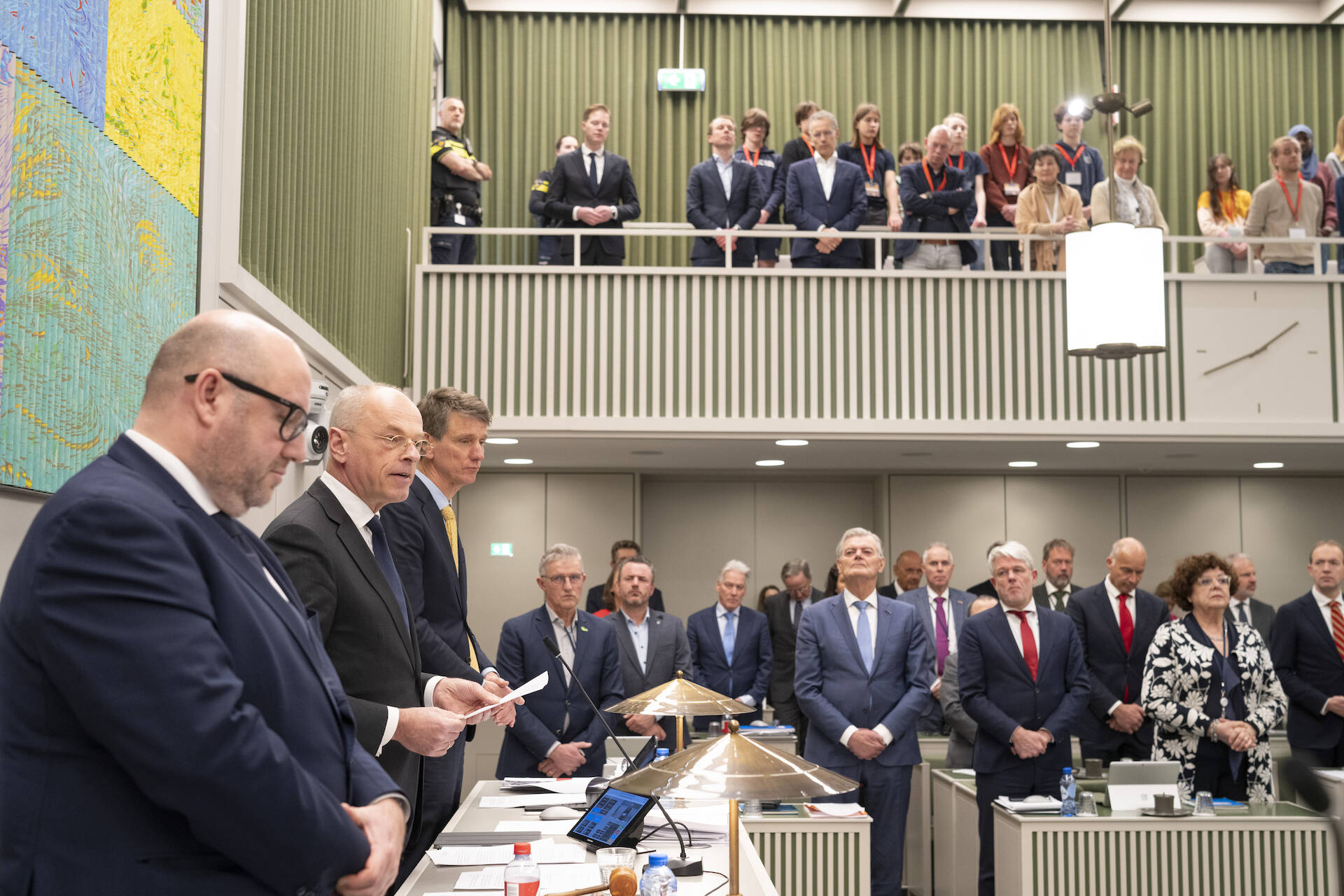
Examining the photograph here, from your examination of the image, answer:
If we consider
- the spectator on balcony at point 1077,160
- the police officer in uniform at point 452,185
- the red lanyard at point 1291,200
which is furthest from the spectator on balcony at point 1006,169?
the police officer in uniform at point 452,185

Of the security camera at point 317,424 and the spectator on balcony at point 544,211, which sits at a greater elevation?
the spectator on balcony at point 544,211

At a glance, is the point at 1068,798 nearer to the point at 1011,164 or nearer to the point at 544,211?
the point at 544,211

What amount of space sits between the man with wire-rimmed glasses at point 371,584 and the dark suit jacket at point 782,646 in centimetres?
512

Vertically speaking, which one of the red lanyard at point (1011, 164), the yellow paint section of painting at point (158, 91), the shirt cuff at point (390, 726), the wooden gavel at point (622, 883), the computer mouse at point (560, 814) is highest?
the red lanyard at point (1011, 164)

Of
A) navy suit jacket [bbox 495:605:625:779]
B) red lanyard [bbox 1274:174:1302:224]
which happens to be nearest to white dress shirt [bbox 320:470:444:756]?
navy suit jacket [bbox 495:605:625:779]

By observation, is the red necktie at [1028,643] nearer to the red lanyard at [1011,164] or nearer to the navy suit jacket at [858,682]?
the navy suit jacket at [858,682]

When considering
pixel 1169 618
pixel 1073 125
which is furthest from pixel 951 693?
pixel 1073 125

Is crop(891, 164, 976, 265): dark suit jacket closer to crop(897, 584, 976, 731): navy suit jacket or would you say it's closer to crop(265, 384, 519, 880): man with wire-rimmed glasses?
crop(897, 584, 976, 731): navy suit jacket

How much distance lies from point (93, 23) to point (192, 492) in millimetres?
1800

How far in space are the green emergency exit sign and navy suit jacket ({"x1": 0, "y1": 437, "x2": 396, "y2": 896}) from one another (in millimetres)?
9991

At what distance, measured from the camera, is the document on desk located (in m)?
2.55

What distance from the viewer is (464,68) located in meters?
10.8

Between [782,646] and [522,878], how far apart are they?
5523 millimetres

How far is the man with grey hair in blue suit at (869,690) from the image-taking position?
15.2 feet
